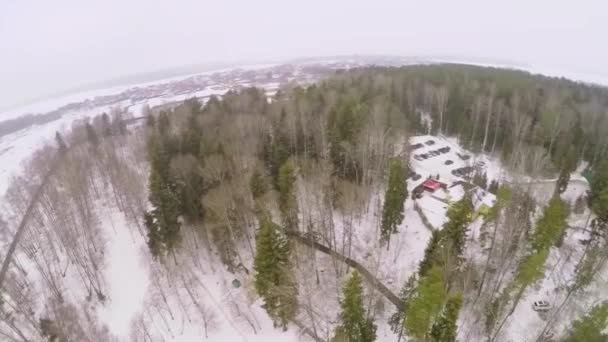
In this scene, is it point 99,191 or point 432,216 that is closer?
point 432,216

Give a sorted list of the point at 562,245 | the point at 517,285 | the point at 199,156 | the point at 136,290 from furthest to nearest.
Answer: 1. the point at 199,156
2. the point at 136,290
3. the point at 562,245
4. the point at 517,285

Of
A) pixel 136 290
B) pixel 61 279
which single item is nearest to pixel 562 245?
pixel 136 290

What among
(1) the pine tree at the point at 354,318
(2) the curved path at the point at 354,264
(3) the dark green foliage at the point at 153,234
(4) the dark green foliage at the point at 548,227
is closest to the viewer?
(1) the pine tree at the point at 354,318

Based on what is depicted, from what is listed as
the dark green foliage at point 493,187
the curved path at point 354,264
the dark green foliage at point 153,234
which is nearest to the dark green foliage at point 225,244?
the dark green foliage at point 153,234

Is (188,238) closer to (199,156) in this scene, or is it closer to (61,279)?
(199,156)

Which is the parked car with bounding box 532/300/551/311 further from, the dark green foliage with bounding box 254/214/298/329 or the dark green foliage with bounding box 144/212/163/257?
the dark green foliage with bounding box 144/212/163/257

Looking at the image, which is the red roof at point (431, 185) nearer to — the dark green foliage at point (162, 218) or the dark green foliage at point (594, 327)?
the dark green foliage at point (594, 327)
